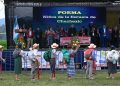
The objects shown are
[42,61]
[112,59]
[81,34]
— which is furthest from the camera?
[81,34]

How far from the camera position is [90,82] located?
23031 mm

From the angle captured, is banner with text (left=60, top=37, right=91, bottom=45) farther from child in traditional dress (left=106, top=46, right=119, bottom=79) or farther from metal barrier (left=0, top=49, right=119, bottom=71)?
child in traditional dress (left=106, top=46, right=119, bottom=79)

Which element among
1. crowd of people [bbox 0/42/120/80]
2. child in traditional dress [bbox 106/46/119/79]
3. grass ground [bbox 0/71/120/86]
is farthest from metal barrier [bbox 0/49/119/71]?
child in traditional dress [bbox 106/46/119/79]

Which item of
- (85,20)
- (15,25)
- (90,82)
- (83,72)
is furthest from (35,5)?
(90,82)

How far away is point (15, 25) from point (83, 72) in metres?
11.3

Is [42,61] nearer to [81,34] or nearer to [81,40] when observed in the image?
[81,40]

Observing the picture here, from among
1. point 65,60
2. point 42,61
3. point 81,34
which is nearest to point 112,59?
point 65,60

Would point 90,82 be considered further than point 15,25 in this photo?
No

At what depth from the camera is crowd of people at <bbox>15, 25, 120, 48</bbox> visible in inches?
1534

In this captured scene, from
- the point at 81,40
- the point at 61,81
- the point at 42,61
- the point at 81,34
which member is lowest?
the point at 61,81

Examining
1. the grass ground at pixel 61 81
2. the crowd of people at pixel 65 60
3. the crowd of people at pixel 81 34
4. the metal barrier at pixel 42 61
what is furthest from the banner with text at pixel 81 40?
the crowd of people at pixel 65 60

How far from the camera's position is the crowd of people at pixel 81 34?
3897 cm

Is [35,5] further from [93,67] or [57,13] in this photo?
[93,67]

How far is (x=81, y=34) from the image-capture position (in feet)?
131
